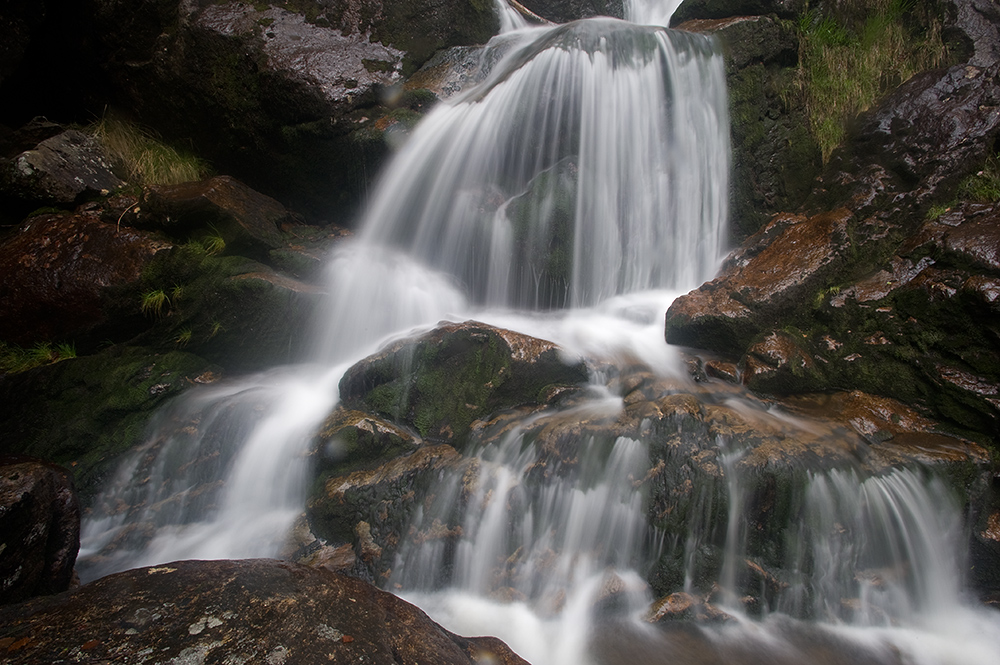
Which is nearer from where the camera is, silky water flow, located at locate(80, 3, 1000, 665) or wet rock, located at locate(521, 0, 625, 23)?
silky water flow, located at locate(80, 3, 1000, 665)

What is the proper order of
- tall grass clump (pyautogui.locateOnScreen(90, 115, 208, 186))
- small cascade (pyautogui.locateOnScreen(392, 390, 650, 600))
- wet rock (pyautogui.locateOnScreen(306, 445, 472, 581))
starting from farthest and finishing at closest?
tall grass clump (pyautogui.locateOnScreen(90, 115, 208, 186)) < wet rock (pyautogui.locateOnScreen(306, 445, 472, 581)) < small cascade (pyautogui.locateOnScreen(392, 390, 650, 600))

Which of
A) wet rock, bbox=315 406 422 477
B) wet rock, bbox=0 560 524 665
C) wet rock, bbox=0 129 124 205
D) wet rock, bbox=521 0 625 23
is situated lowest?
wet rock, bbox=0 560 524 665

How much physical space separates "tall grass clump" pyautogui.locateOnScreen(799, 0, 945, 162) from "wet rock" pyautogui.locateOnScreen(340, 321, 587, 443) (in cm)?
394

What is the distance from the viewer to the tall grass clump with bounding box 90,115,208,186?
6.46 metres

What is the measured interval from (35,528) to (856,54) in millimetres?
8673

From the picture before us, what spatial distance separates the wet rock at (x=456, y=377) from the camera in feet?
13.7

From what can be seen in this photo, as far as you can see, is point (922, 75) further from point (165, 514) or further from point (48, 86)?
point (48, 86)

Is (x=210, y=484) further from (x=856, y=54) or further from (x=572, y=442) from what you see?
(x=856, y=54)

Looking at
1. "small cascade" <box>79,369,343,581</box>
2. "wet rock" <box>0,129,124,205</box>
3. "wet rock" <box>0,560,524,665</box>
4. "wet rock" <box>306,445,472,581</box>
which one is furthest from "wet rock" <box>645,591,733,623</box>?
"wet rock" <box>0,129,124,205</box>

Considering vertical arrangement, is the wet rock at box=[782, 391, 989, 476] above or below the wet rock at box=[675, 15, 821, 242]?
below

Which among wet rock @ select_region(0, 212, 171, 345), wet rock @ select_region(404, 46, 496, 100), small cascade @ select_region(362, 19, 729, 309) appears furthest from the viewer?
wet rock @ select_region(404, 46, 496, 100)

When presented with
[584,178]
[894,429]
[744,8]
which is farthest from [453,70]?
[894,429]

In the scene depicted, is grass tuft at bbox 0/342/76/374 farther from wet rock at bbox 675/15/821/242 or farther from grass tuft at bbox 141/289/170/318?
wet rock at bbox 675/15/821/242

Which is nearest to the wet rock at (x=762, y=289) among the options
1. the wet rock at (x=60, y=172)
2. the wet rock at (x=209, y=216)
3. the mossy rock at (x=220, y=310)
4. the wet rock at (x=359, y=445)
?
the wet rock at (x=359, y=445)
